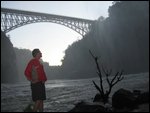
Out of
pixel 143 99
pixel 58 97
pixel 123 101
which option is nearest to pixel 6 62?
pixel 58 97

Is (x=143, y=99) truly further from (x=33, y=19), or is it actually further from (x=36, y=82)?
(x=33, y=19)

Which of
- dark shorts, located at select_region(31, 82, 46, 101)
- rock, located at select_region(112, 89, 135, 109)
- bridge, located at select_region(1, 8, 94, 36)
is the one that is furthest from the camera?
bridge, located at select_region(1, 8, 94, 36)

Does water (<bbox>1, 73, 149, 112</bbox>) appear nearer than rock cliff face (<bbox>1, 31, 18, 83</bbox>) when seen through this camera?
Yes

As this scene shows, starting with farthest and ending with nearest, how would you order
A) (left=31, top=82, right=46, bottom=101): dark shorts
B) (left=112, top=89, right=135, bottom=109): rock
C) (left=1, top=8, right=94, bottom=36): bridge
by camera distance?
(left=1, top=8, right=94, bottom=36): bridge
(left=112, top=89, right=135, bottom=109): rock
(left=31, top=82, right=46, bottom=101): dark shorts

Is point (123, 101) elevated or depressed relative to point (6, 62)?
depressed

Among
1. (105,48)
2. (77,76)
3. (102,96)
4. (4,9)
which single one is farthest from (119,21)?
(102,96)

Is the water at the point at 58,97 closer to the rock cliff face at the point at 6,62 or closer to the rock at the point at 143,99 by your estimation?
the rock at the point at 143,99

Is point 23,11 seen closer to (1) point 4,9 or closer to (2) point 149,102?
(1) point 4,9

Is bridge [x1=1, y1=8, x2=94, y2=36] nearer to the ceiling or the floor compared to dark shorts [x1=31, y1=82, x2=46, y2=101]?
nearer to the ceiling

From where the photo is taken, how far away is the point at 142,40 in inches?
2694

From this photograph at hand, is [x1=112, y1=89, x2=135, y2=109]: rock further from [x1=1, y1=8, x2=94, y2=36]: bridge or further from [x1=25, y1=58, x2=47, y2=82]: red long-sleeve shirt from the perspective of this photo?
[x1=1, y1=8, x2=94, y2=36]: bridge

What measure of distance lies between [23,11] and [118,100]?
4952 centimetres

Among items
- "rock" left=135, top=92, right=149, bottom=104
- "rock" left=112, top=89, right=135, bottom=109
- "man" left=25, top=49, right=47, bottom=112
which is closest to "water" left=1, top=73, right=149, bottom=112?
"rock" left=112, top=89, right=135, bottom=109

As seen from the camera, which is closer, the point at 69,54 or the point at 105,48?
the point at 105,48
